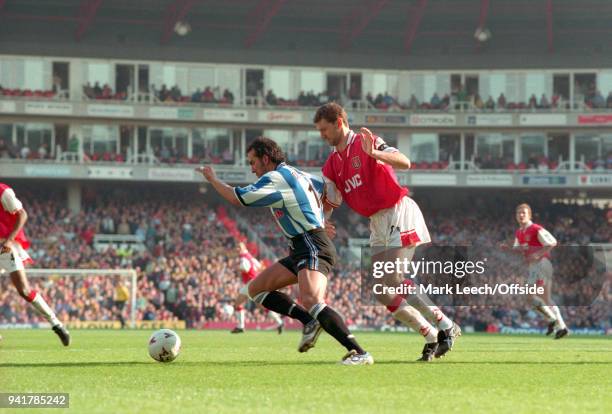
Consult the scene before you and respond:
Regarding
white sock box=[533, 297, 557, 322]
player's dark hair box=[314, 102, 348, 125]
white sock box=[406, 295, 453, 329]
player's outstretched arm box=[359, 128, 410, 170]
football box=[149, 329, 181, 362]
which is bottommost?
white sock box=[533, 297, 557, 322]

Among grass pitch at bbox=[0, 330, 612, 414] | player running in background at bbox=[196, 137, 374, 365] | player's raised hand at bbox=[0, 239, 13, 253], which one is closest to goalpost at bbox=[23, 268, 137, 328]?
player's raised hand at bbox=[0, 239, 13, 253]

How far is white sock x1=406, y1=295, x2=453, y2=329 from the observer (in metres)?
11.1

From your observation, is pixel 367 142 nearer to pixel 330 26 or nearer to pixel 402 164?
pixel 402 164

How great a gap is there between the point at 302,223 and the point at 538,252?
35.1 feet

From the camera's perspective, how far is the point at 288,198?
9.74 meters

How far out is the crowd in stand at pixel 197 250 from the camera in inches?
1305

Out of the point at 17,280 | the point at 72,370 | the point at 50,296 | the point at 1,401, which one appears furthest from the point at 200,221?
the point at 1,401

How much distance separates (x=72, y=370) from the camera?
383 inches

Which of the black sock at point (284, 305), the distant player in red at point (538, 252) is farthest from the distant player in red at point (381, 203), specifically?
the distant player in red at point (538, 252)

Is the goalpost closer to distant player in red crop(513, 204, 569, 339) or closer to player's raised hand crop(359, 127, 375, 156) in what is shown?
distant player in red crop(513, 204, 569, 339)

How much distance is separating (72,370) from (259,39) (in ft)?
138

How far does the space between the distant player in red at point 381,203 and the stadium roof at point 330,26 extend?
119 ft

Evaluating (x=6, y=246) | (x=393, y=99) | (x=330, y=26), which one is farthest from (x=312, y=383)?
(x=393, y=99)

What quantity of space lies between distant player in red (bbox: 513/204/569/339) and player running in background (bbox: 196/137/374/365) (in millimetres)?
9420
